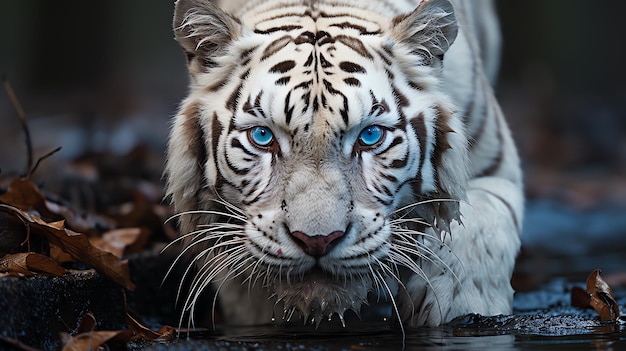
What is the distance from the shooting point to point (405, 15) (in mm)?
3109

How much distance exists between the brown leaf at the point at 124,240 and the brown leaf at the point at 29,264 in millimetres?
738

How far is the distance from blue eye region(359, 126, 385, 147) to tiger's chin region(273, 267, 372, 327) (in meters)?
0.40

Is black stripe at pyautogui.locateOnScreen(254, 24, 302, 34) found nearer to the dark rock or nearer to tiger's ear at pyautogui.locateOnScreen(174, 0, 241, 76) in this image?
tiger's ear at pyautogui.locateOnScreen(174, 0, 241, 76)

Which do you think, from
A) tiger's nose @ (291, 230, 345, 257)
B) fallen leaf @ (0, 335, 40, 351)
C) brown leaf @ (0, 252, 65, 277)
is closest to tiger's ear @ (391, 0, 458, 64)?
tiger's nose @ (291, 230, 345, 257)

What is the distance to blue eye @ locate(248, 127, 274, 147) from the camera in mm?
A: 2859

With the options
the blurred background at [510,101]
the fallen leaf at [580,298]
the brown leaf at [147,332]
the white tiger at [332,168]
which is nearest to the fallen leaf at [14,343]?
the brown leaf at [147,332]

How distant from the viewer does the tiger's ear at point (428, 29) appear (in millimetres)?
3033

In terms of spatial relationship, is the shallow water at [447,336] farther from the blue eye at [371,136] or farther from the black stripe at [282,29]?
the black stripe at [282,29]

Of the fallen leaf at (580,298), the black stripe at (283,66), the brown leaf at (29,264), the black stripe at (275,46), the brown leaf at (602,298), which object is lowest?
the fallen leaf at (580,298)

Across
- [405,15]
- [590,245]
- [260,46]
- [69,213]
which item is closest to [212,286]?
[69,213]

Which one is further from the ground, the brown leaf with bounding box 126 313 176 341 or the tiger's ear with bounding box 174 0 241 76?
the tiger's ear with bounding box 174 0 241 76

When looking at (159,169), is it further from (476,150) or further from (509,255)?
(509,255)

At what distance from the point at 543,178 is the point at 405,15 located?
5.10 m

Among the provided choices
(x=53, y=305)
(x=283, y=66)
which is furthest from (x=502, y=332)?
(x=53, y=305)
